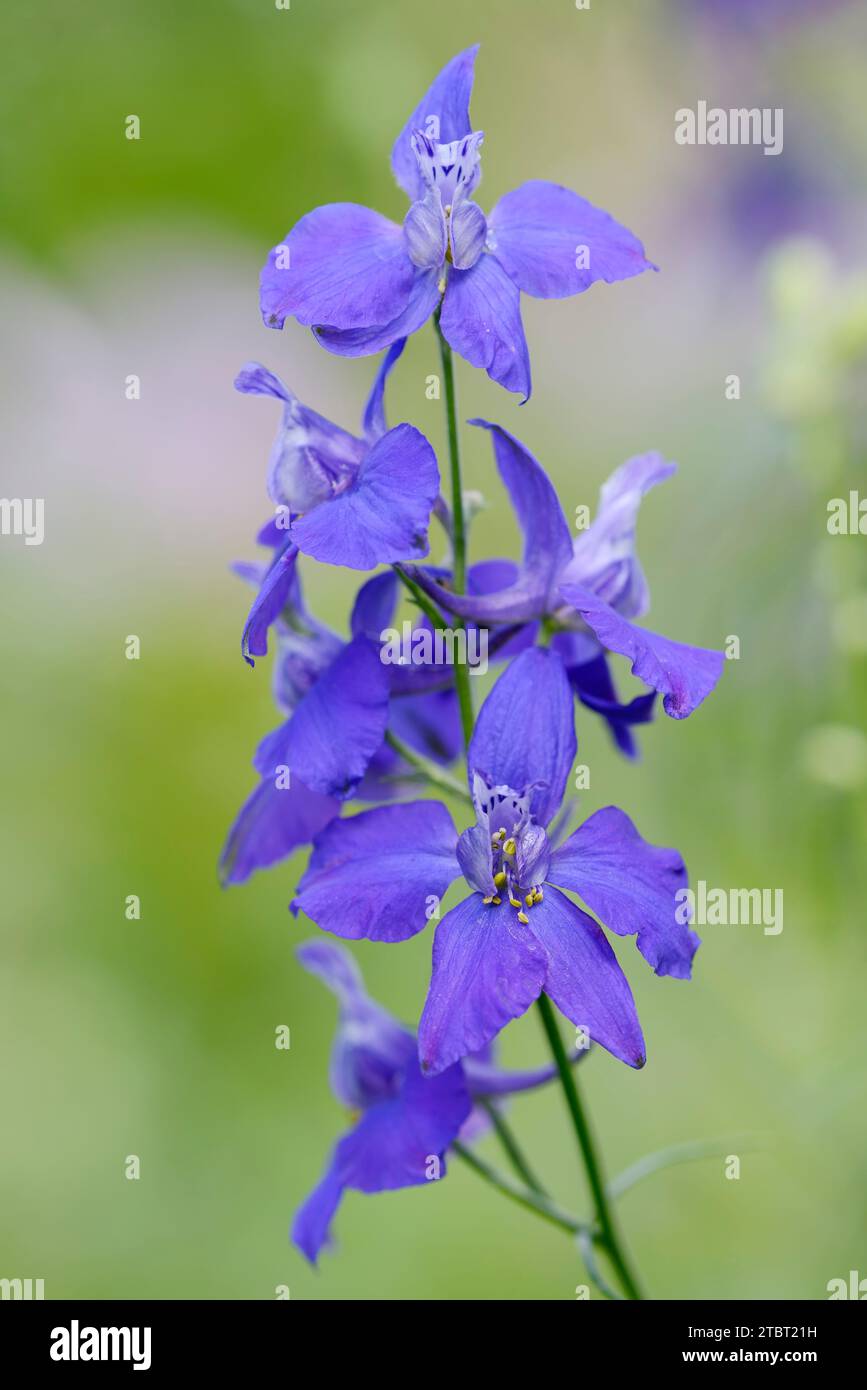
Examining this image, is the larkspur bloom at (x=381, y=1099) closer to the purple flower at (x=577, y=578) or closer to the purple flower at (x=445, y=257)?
the purple flower at (x=577, y=578)

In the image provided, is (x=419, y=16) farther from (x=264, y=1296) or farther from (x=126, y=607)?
(x=264, y=1296)

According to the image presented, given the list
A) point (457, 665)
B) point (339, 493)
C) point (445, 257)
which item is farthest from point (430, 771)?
point (445, 257)

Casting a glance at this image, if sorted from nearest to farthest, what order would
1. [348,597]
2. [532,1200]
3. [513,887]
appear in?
[513,887] → [532,1200] → [348,597]

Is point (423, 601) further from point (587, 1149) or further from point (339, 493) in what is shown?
point (587, 1149)

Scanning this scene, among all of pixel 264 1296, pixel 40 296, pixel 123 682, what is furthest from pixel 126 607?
pixel 264 1296

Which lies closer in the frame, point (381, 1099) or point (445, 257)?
point (445, 257)

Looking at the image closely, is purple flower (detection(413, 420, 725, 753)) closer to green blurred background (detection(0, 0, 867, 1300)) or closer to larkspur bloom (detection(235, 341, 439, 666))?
larkspur bloom (detection(235, 341, 439, 666))

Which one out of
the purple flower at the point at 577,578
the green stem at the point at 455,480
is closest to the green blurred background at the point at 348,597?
the purple flower at the point at 577,578
